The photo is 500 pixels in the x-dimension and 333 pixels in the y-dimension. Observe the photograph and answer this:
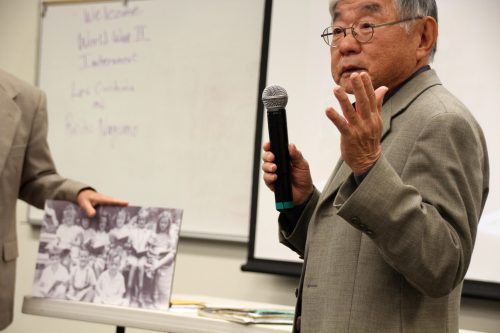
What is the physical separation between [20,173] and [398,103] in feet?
4.77

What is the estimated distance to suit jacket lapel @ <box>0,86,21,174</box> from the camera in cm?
215

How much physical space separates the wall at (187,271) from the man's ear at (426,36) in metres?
1.68

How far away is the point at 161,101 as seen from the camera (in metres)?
3.37

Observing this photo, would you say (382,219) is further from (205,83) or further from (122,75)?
(122,75)

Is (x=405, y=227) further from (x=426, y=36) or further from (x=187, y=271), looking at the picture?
(x=187, y=271)

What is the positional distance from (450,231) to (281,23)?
207 cm

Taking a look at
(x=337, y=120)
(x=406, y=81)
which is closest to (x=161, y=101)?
(x=406, y=81)

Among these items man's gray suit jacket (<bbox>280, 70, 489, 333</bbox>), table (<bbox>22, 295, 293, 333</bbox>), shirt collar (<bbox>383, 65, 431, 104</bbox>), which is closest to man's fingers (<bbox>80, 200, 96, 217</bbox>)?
table (<bbox>22, 295, 293, 333</bbox>)

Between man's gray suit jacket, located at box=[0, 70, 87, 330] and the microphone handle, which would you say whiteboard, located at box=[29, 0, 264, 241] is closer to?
man's gray suit jacket, located at box=[0, 70, 87, 330]

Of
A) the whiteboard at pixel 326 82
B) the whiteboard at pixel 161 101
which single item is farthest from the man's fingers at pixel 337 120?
the whiteboard at pixel 161 101

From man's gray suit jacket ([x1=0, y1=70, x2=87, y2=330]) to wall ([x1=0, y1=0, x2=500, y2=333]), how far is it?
1.09 m

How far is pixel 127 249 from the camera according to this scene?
1983mm

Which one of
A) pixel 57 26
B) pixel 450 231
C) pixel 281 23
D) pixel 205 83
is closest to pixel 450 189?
pixel 450 231

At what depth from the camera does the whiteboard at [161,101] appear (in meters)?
3.20
